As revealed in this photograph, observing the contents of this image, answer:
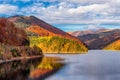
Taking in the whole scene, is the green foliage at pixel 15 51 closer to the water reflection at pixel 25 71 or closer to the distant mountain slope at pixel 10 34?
the distant mountain slope at pixel 10 34

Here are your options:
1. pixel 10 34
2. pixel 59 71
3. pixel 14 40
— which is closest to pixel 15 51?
pixel 10 34

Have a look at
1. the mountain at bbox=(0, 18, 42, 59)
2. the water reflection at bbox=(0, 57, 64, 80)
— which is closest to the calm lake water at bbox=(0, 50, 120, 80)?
the water reflection at bbox=(0, 57, 64, 80)

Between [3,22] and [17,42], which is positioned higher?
[3,22]

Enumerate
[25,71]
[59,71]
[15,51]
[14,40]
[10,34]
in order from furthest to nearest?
1. [14,40]
2. [10,34]
3. [15,51]
4. [59,71]
5. [25,71]

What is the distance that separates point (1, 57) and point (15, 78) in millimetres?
53457

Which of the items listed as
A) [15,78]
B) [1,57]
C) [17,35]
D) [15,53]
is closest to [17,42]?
[17,35]

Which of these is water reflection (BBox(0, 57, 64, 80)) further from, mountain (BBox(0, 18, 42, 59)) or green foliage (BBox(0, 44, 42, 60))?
mountain (BBox(0, 18, 42, 59))

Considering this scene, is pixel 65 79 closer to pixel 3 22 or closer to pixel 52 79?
pixel 52 79

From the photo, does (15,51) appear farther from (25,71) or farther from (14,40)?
(25,71)

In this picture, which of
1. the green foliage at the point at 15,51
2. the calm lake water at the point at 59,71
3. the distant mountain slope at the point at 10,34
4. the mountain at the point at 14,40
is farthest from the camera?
the distant mountain slope at the point at 10,34

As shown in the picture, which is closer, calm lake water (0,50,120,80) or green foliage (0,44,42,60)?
calm lake water (0,50,120,80)

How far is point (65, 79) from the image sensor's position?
50500 millimetres

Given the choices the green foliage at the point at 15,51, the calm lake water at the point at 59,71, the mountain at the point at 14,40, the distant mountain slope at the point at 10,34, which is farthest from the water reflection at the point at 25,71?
the distant mountain slope at the point at 10,34

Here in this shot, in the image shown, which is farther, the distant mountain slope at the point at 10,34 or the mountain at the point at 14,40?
the distant mountain slope at the point at 10,34
